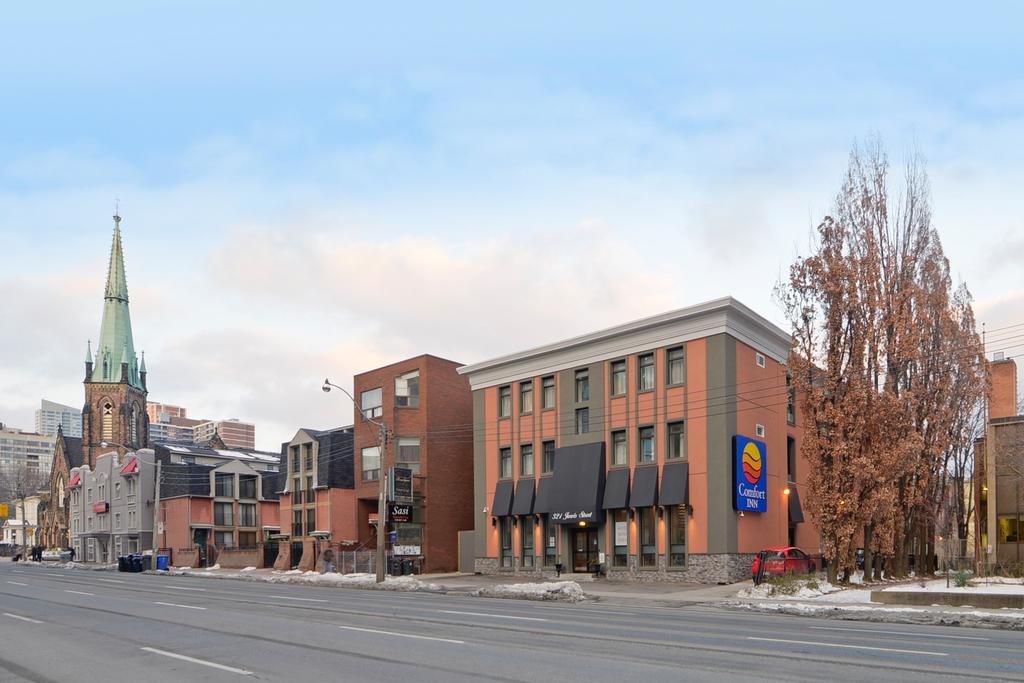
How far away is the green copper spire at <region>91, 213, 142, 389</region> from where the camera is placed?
135 meters

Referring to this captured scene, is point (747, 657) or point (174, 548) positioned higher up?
point (747, 657)

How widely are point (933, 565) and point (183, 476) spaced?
198ft

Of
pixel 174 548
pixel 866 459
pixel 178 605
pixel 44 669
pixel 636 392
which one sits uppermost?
pixel 636 392

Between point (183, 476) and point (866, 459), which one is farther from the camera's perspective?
point (183, 476)

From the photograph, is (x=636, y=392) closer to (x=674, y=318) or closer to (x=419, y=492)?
(x=674, y=318)

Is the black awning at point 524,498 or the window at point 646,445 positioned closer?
the window at point 646,445

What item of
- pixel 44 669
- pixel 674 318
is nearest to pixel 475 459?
pixel 674 318

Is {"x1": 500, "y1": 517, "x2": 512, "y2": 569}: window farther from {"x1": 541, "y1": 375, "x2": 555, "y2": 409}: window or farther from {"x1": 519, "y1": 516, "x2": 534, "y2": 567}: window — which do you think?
{"x1": 541, "y1": 375, "x2": 555, "y2": 409}: window

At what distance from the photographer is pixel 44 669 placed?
1372cm

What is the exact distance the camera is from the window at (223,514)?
258 ft

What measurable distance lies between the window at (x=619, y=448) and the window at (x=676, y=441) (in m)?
2.41

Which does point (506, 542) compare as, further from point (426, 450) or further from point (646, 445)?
point (646, 445)

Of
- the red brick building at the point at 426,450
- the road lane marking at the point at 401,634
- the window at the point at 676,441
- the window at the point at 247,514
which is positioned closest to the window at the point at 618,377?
the window at the point at 676,441

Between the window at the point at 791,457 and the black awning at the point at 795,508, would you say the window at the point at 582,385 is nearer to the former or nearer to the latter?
the window at the point at 791,457
